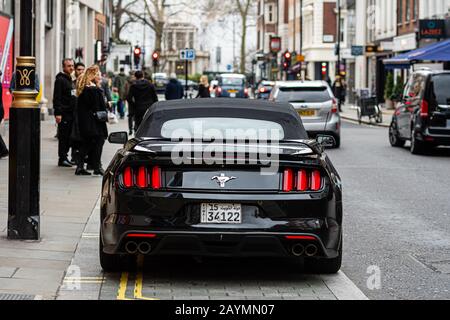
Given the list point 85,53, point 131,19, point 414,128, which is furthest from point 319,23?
point 414,128

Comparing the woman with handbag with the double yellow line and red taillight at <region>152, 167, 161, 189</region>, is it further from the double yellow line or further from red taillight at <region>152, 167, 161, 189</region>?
red taillight at <region>152, 167, 161, 189</region>

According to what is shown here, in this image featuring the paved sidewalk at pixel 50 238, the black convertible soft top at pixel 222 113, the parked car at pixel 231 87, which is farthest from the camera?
the parked car at pixel 231 87

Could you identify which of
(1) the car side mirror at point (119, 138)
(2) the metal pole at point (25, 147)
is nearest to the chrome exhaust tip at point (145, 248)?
(1) the car side mirror at point (119, 138)

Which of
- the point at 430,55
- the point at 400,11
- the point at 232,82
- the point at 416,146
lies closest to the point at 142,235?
the point at 416,146

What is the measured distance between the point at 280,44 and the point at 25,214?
101m

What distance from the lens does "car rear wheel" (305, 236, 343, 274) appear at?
30.0 feet

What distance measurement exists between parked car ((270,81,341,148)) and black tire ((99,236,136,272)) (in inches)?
713

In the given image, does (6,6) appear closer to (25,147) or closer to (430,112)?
(430,112)

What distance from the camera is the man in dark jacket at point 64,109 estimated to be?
1893 centimetres

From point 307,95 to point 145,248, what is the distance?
19610 millimetres

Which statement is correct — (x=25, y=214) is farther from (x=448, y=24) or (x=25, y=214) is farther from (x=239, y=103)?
(x=448, y=24)

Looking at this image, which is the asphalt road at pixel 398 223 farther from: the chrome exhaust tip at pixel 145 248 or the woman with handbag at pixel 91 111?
the woman with handbag at pixel 91 111

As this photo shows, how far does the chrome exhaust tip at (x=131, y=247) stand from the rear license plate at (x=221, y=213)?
54 cm

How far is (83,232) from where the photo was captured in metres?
11.4
